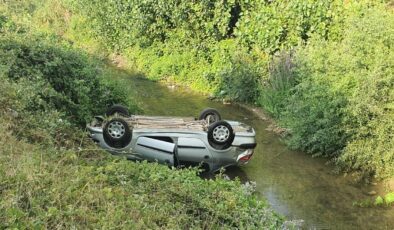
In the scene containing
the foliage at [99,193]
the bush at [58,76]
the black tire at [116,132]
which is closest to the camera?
the foliage at [99,193]

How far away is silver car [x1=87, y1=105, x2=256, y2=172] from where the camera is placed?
1047 cm

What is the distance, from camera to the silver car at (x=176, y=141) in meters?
10.5

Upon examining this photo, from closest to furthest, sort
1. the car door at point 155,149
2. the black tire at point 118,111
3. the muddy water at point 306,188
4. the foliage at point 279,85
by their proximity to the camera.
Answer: the muddy water at point 306,188
the car door at point 155,149
the black tire at point 118,111
the foliage at point 279,85

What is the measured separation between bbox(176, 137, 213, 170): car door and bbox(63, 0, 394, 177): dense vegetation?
357cm

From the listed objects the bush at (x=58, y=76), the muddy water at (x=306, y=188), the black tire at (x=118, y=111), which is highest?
the bush at (x=58, y=76)

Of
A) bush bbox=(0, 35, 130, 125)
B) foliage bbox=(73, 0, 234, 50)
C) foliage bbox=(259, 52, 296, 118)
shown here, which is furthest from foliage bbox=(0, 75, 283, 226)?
foliage bbox=(73, 0, 234, 50)

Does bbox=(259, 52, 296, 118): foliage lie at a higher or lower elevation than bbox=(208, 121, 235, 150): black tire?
higher

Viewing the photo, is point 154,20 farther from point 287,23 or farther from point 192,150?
point 192,150

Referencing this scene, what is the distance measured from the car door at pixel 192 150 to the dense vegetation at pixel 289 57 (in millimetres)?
3566

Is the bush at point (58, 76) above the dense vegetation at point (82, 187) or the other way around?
above

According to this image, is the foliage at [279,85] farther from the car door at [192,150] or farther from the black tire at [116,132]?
the black tire at [116,132]

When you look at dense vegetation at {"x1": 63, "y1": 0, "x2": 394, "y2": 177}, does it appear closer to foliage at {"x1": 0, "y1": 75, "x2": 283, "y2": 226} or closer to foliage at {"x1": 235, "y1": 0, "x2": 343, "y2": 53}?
foliage at {"x1": 235, "y1": 0, "x2": 343, "y2": 53}

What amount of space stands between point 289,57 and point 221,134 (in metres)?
6.90

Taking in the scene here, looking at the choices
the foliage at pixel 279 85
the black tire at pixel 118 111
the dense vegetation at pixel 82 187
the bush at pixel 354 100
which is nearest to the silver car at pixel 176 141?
the black tire at pixel 118 111
